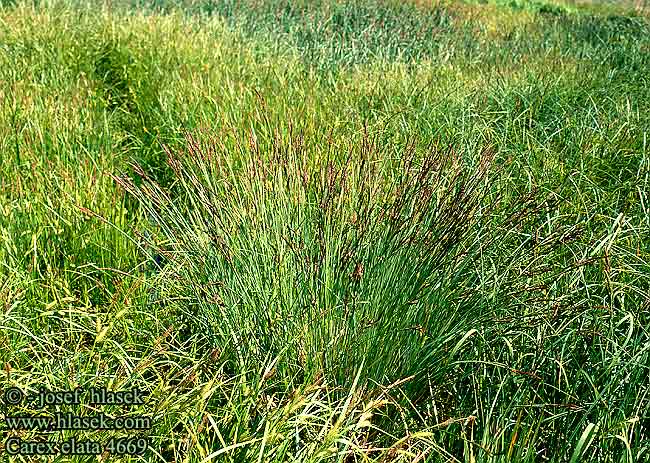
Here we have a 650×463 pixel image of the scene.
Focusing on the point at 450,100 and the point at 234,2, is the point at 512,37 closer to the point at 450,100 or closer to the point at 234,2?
the point at 234,2

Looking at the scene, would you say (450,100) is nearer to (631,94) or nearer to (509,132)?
(509,132)

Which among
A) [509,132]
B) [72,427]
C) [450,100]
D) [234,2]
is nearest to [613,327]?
[72,427]

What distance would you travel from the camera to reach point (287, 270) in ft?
5.64

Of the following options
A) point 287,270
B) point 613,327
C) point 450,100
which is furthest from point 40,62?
point 613,327

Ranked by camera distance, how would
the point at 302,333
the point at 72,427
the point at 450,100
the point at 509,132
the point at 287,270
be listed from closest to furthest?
the point at 72,427 → the point at 302,333 → the point at 287,270 → the point at 509,132 → the point at 450,100

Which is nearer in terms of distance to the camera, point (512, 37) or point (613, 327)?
point (613, 327)

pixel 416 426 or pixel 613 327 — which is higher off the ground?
pixel 613 327

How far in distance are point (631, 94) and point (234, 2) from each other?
17.1ft

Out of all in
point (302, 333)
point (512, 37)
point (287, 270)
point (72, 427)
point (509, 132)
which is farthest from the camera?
point (512, 37)

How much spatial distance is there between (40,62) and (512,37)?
17.0ft

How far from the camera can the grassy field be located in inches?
55.7

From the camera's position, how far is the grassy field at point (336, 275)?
1415 mm

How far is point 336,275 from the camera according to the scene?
1.72m

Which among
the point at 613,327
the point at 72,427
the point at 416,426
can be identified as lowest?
the point at 416,426
